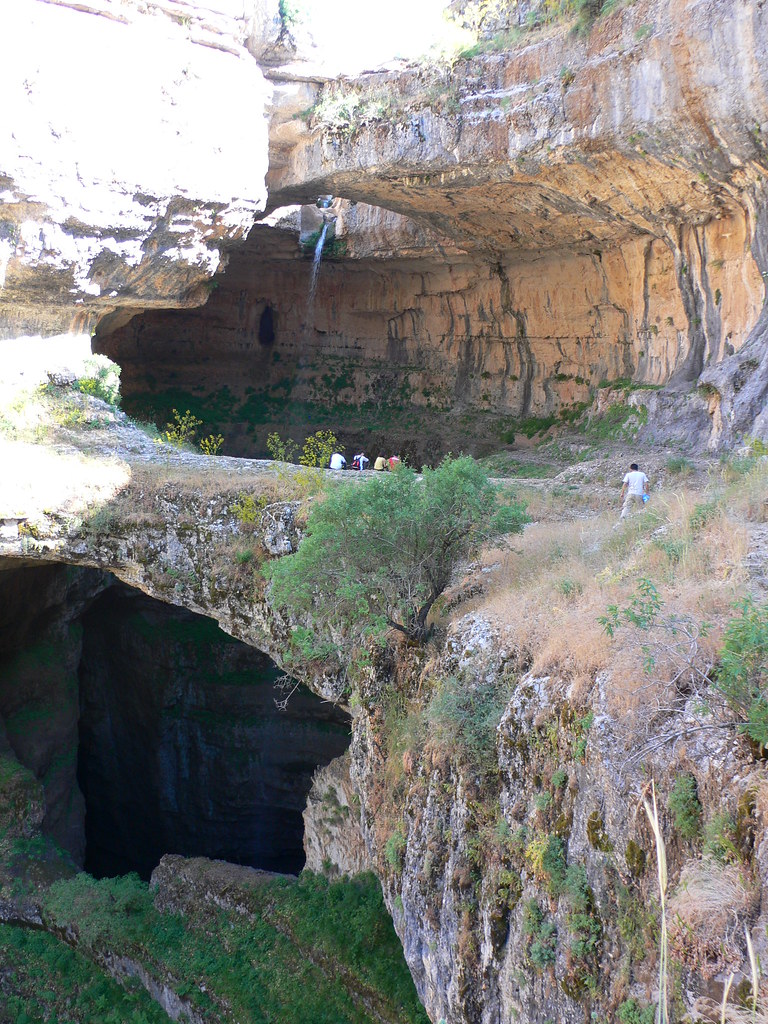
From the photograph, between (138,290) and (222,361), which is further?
(222,361)

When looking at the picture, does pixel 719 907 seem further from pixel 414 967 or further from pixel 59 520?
pixel 59 520

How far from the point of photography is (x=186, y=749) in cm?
2134

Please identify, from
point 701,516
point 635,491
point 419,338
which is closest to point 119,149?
point 635,491

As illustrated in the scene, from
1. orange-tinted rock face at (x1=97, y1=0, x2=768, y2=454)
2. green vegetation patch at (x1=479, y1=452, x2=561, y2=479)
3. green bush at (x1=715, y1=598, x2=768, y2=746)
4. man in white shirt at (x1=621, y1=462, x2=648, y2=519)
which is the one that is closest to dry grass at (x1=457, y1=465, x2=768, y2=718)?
green bush at (x1=715, y1=598, x2=768, y2=746)

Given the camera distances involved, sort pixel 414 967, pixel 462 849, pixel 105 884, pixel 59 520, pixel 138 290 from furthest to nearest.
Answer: pixel 138 290
pixel 105 884
pixel 59 520
pixel 414 967
pixel 462 849

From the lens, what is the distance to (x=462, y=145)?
677 inches

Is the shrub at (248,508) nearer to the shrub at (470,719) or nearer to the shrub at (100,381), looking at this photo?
the shrub at (470,719)

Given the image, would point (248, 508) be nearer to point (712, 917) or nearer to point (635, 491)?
point (635, 491)

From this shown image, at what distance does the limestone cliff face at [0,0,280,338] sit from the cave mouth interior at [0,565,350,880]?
6937mm

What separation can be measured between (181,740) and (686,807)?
1830 cm

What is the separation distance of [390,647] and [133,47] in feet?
42.0


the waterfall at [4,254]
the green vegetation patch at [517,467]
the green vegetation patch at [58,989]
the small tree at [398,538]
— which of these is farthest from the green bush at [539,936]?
the waterfall at [4,254]

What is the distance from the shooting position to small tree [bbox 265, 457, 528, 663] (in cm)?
958

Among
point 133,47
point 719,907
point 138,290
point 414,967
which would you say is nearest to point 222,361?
point 138,290
